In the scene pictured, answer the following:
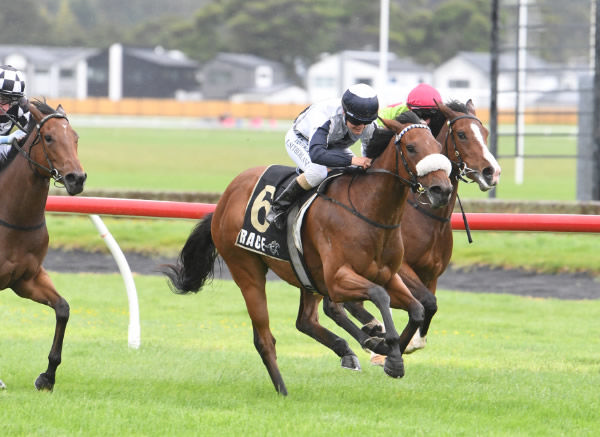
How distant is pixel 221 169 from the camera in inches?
920

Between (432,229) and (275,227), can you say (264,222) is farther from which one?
(432,229)

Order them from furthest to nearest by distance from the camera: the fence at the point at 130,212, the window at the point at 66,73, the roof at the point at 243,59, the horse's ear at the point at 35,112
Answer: the window at the point at 66,73, the roof at the point at 243,59, the fence at the point at 130,212, the horse's ear at the point at 35,112

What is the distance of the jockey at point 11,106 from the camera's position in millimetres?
5227

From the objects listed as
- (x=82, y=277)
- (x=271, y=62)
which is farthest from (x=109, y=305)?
(x=271, y=62)

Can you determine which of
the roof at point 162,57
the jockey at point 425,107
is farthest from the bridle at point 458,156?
the roof at point 162,57

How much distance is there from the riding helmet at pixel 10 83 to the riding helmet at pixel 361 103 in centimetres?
174

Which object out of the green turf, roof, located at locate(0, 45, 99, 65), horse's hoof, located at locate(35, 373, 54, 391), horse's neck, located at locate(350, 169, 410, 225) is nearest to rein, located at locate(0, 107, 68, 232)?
horse's hoof, located at locate(35, 373, 54, 391)

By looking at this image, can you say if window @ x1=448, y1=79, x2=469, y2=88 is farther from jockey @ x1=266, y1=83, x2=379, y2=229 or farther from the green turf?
jockey @ x1=266, y1=83, x2=379, y2=229

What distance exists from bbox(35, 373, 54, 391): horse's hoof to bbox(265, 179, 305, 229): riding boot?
1.40 m

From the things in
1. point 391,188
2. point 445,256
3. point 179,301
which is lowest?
point 179,301

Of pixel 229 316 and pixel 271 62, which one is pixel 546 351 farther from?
pixel 271 62

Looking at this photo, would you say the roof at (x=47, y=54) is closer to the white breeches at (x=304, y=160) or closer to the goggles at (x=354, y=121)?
the white breeches at (x=304, y=160)

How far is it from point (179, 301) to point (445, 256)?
3.61 m

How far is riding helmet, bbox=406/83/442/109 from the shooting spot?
5.78m
